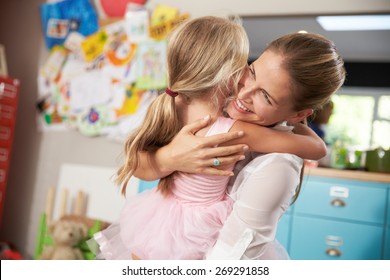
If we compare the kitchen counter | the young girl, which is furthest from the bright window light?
the young girl

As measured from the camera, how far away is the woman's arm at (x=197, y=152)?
0.61m

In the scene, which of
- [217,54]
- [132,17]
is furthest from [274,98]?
[132,17]

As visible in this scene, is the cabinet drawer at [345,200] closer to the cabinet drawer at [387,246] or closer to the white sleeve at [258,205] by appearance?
the cabinet drawer at [387,246]

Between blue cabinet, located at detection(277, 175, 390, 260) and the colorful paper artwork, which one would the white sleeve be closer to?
blue cabinet, located at detection(277, 175, 390, 260)

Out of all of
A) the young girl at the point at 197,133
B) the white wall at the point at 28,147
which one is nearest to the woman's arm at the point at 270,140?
the young girl at the point at 197,133

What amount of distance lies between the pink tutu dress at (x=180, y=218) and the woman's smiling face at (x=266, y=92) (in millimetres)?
35

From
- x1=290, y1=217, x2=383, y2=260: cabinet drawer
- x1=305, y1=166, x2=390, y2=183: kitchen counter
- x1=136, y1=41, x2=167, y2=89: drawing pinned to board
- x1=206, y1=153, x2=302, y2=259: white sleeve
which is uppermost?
x1=206, y1=153, x2=302, y2=259: white sleeve

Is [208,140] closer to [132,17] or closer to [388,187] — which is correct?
[388,187]

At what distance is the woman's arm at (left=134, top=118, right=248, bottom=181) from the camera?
2.00 feet

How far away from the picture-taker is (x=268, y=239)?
610 millimetres

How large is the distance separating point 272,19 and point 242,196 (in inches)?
48.5

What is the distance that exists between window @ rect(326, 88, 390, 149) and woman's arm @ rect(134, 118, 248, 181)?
4.06 feet

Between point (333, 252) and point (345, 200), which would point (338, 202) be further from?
point (333, 252)
